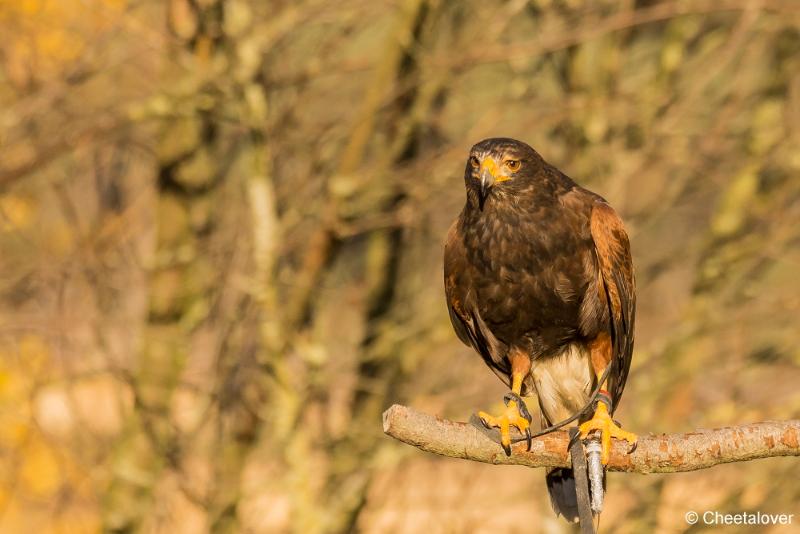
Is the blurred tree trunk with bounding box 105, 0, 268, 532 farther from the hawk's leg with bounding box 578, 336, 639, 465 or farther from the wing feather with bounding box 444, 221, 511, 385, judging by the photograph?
the hawk's leg with bounding box 578, 336, 639, 465

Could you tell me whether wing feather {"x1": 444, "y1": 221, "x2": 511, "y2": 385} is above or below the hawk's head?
below

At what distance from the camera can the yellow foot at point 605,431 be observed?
3885 mm

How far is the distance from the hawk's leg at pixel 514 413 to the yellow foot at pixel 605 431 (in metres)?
0.22

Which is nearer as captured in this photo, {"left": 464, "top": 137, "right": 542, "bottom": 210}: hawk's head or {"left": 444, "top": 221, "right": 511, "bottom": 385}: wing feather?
{"left": 464, "top": 137, "right": 542, "bottom": 210}: hawk's head

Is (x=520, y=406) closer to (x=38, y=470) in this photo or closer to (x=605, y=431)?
(x=605, y=431)

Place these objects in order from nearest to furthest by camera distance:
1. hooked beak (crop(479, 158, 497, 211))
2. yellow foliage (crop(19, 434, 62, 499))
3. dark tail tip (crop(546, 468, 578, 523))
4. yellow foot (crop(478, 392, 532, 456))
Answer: yellow foot (crop(478, 392, 532, 456))
hooked beak (crop(479, 158, 497, 211))
dark tail tip (crop(546, 468, 578, 523))
yellow foliage (crop(19, 434, 62, 499))

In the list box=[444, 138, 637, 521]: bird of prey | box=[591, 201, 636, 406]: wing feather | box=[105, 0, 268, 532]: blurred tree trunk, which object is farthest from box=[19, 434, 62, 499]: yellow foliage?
box=[591, 201, 636, 406]: wing feather

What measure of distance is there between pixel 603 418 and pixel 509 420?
1.26 ft

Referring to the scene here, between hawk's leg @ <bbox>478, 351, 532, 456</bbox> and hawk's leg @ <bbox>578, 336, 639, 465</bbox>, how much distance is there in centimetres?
24

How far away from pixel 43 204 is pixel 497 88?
4.05m

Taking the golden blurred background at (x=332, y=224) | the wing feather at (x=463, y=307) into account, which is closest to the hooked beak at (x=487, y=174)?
the wing feather at (x=463, y=307)

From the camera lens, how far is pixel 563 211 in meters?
4.56

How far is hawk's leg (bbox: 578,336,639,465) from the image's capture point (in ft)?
12.9

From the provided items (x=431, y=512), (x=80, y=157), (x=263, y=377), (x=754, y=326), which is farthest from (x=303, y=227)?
(x=754, y=326)
